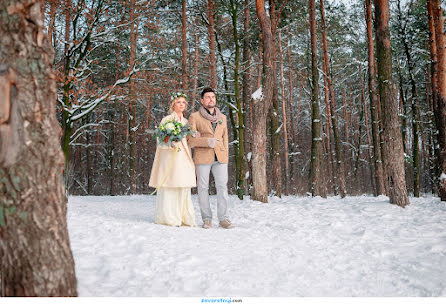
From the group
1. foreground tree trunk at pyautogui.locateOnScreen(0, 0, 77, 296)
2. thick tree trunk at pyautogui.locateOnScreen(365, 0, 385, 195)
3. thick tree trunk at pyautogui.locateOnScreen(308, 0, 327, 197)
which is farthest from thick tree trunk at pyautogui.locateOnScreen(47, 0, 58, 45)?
thick tree trunk at pyautogui.locateOnScreen(365, 0, 385, 195)

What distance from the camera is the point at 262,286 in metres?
2.66

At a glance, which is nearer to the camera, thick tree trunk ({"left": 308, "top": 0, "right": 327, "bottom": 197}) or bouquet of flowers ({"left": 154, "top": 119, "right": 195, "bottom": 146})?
bouquet of flowers ({"left": 154, "top": 119, "right": 195, "bottom": 146})

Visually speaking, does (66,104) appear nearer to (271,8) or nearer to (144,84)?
(144,84)

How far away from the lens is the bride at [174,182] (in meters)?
5.17

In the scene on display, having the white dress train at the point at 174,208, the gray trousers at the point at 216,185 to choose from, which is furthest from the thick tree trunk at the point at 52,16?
the gray trousers at the point at 216,185

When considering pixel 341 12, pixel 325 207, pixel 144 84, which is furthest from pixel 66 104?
pixel 341 12

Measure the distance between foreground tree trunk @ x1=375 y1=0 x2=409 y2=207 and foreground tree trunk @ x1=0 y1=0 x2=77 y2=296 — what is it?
6.70m

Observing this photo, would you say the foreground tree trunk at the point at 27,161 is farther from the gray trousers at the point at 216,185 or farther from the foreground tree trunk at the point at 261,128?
A: the foreground tree trunk at the point at 261,128

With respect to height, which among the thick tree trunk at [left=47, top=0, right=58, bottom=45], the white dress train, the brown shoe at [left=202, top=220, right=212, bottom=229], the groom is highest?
the thick tree trunk at [left=47, top=0, right=58, bottom=45]

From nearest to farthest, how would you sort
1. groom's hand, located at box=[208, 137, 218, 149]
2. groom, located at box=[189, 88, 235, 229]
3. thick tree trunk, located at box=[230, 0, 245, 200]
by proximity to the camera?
groom's hand, located at box=[208, 137, 218, 149]
groom, located at box=[189, 88, 235, 229]
thick tree trunk, located at box=[230, 0, 245, 200]

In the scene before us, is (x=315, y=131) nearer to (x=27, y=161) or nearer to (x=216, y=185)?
(x=216, y=185)

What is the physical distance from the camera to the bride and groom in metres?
5.16

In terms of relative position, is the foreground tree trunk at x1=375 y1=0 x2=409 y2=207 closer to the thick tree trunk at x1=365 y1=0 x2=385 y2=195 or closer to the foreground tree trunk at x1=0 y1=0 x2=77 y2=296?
the thick tree trunk at x1=365 y1=0 x2=385 y2=195

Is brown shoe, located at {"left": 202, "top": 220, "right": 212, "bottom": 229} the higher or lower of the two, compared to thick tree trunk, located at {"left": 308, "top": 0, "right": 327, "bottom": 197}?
lower
